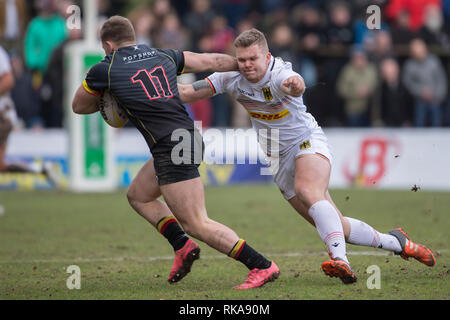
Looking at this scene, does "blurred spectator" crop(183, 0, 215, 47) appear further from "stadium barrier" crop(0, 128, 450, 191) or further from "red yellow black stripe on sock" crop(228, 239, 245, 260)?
"red yellow black stripe on sock" crop(228, 239, 245, 260)

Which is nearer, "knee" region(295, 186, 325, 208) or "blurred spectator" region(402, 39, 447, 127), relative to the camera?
"knee" region(295, 186, 325, 208)

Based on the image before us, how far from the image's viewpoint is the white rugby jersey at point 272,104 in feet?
21.0

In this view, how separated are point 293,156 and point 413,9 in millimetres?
10955

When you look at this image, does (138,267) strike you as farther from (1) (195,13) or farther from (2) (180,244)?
(1) (195,13)

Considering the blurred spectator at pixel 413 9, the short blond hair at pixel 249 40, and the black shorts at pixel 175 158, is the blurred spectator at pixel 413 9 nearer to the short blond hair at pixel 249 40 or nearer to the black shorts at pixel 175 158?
the short blond hair at pixel 249 40

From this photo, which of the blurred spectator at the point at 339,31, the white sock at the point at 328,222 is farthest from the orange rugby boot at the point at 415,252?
the blurred spectator at the point at 339,31

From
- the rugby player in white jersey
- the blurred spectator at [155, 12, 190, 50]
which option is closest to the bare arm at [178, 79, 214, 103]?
the rugby player in white jersey

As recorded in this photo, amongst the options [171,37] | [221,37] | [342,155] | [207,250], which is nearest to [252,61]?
[207,250]

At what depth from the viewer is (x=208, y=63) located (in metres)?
6.41

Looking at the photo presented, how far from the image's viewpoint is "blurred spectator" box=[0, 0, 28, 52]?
1644 cm

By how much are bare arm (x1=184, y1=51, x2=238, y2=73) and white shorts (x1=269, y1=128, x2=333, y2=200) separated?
0.86 m

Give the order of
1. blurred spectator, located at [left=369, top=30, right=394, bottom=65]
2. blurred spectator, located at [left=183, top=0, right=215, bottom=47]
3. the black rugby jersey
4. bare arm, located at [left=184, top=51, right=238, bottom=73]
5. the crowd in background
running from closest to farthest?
the black rugby jersey < bare arm, located at [left=184, top=51, right=238, bottom=73] < the crowd in background < blurred spectator, located at [left=369, top=30, right=394, bottom=65] < blurred spectator, located at [left=183, top=0, right=215, bottom=47]

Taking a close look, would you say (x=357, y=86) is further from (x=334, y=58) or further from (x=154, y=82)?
(x=154, y=82)
